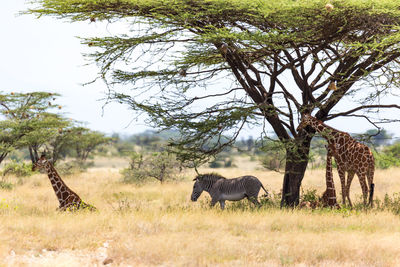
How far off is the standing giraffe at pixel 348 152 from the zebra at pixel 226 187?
219cm

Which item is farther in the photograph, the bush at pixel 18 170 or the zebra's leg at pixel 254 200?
the bush at pixel 18 170

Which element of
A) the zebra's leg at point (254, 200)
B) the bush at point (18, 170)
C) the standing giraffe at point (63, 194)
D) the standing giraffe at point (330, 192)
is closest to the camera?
the standing giraffe at point (63, 194)

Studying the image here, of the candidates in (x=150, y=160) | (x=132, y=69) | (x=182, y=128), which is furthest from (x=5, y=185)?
(x=182, y=128)

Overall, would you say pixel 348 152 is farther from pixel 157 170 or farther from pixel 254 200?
pixel 157 170

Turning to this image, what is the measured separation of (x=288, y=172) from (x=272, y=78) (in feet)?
9.02

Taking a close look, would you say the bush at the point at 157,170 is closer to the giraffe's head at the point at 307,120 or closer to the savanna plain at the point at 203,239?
the giraffe's head at the point at 307,120

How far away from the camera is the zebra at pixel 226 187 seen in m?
11.1

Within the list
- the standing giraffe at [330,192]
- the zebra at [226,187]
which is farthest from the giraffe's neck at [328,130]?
the zebra at [226,187]

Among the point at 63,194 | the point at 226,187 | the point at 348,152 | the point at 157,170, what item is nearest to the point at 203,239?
the point at 226,187

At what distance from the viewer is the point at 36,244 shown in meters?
7.71

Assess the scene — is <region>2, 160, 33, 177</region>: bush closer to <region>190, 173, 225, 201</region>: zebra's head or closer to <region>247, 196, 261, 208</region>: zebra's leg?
<region>190, 173, 225, 201</region>: zebra's head

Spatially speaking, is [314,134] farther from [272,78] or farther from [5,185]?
[5,185]

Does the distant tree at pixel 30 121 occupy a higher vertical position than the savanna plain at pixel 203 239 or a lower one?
higher

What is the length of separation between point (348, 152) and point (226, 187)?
3.43m
